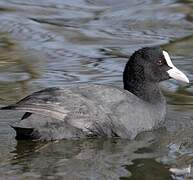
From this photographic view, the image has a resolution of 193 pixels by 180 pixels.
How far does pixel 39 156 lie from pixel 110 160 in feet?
1.92

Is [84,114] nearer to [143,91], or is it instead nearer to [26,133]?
[26,133]

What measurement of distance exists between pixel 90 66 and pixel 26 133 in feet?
8.68

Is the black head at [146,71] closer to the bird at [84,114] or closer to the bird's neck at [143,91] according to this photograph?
the bird's neck at [143,91]

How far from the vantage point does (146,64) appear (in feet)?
27.0

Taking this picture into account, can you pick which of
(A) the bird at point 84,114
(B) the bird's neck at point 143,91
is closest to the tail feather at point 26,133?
(A) the bird at point 84,114

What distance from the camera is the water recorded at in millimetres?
6988

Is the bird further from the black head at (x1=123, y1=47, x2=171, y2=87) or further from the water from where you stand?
the black head at (x1=123, y1=47, x2=171, y2=87)

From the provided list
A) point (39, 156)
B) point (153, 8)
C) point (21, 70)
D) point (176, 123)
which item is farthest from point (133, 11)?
point (39, 156)

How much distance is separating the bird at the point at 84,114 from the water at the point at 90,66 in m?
0.09

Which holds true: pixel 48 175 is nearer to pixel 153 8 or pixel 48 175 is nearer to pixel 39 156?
pixel 39 156

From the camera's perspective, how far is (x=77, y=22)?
1218 cm

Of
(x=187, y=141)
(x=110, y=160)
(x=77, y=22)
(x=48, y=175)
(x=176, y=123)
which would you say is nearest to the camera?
(x=48, y=175)

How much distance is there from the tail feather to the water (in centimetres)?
6

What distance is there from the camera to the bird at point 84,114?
7.41m
